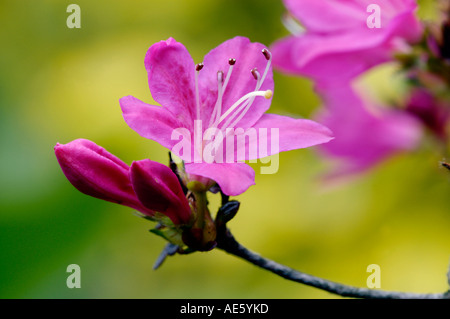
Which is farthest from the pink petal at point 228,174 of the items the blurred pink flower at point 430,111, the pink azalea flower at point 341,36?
the blurred pink flower at point 430,111

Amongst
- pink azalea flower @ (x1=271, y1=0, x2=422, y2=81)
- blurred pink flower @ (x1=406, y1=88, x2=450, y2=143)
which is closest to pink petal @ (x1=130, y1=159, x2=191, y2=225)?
pink azalea flower @ (x1=271, y1=0, x2=422, y2=81)

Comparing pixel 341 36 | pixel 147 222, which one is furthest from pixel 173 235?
pixel 147 222

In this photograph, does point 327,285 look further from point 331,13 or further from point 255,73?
point 331,13

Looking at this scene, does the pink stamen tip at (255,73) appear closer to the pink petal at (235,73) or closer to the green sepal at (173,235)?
the pink petal at (235,73)

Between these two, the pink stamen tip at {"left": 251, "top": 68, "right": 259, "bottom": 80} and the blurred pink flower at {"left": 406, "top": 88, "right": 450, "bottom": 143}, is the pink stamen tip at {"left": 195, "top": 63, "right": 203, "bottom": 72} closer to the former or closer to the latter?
the pink stamen tip at {"left": 251, "top": 68, "right": 259, "bottom": 80}

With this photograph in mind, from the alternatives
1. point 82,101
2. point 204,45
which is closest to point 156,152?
point 82,101
